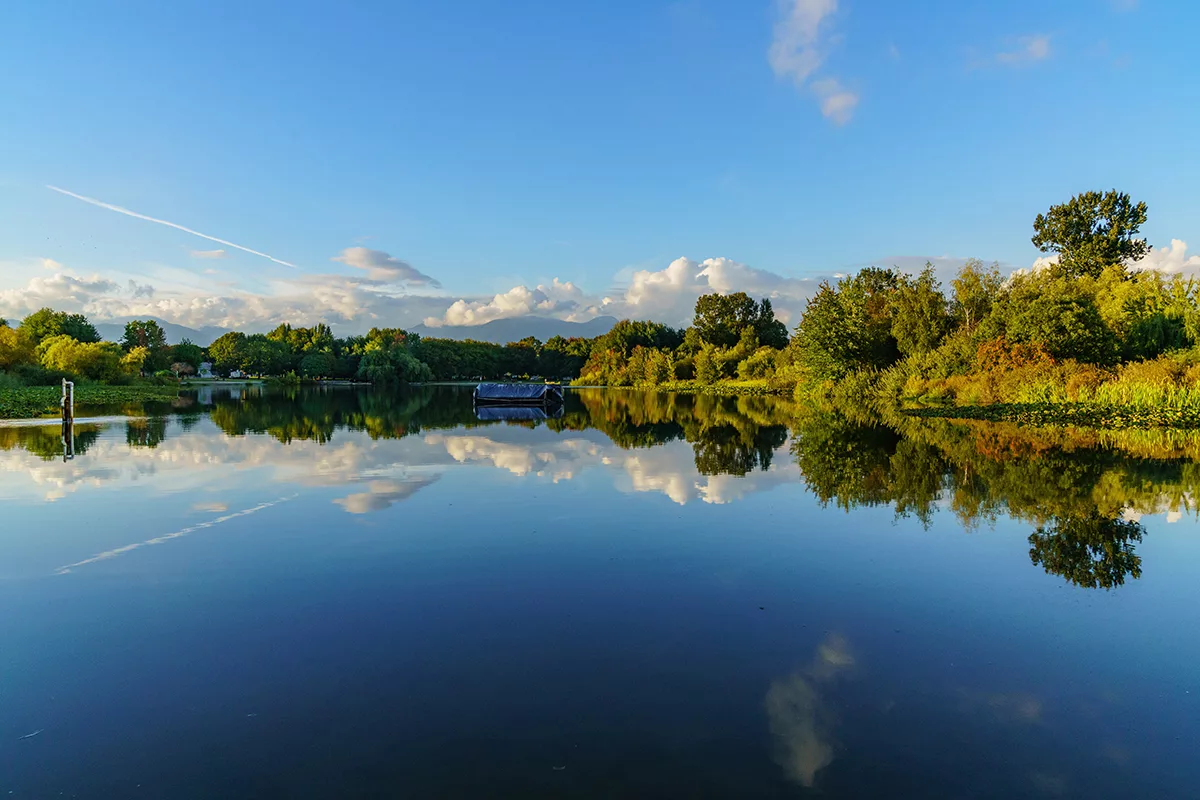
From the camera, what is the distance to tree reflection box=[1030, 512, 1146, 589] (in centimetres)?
771

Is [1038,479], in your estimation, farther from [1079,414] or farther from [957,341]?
[957,341]

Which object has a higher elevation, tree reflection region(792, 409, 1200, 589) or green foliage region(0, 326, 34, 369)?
green foliage region(0, 326, 34, 369)

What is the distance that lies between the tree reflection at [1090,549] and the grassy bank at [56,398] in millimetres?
38408

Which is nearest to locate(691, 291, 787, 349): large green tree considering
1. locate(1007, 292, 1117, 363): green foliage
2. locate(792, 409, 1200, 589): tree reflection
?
locate(1007, 292, 1117, 363): green foliage

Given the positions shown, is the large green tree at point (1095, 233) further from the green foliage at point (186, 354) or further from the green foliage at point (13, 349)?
the green foliage at point (186, 354)

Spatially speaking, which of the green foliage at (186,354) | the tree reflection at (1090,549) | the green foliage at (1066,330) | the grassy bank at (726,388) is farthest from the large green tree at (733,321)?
the green foliage at (186,354)

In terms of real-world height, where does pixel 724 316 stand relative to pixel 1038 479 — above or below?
above

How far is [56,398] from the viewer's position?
38125 mm

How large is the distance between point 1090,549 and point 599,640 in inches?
294

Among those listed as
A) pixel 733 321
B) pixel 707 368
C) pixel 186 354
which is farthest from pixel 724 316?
pixel 186 354

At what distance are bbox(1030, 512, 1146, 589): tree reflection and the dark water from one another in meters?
0.05

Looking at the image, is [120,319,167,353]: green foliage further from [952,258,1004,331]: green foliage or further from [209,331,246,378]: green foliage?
[952,258,1004,331]: green foliage

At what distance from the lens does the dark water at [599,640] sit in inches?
155

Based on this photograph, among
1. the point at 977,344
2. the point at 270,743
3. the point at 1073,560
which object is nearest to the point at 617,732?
the point at 270,743
